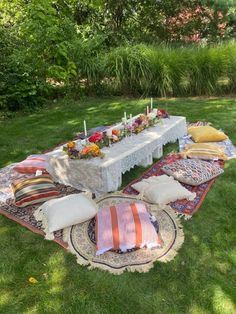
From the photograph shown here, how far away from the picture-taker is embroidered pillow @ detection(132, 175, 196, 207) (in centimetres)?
355

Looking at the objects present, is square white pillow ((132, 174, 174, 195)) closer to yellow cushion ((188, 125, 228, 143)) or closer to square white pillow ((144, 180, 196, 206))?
square white pillow ((144, 180, 196, 206))

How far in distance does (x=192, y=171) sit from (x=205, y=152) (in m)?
0.70

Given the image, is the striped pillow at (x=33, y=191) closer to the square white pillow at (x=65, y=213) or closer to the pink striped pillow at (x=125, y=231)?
the square white pillow at (x=65, y=213)

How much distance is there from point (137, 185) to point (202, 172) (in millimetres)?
803

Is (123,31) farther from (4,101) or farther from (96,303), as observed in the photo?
(96,303)

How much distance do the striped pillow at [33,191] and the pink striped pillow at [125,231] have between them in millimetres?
774

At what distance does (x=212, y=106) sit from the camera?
7.32 meters

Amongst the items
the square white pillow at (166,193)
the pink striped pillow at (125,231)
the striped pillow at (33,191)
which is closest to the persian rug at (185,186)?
the square white pillow at (166,193)

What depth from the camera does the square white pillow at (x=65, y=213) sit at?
3.16 m

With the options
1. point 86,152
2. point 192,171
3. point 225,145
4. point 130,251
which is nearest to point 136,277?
point 130,251

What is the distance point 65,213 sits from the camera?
322 centimetres

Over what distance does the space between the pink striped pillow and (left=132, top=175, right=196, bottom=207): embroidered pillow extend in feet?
1.36

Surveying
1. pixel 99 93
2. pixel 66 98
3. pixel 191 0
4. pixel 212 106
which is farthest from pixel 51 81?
pixel 191 0

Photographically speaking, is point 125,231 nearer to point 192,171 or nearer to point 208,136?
point 192,171
